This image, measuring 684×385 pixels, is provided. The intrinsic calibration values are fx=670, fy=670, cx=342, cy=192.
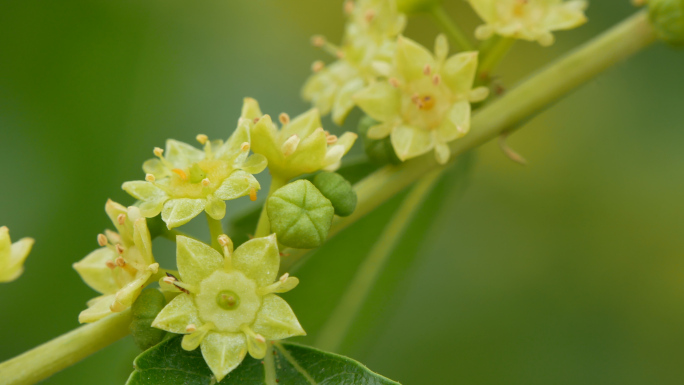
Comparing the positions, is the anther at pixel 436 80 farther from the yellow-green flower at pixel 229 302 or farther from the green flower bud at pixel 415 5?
the yellow-green flower at pixel 229 302

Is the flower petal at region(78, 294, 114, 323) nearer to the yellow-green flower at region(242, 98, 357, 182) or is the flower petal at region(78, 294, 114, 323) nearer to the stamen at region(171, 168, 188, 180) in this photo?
the stamen at region(171, 168, 188, 180)

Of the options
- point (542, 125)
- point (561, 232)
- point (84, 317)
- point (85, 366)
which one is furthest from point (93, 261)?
point (542, 125)

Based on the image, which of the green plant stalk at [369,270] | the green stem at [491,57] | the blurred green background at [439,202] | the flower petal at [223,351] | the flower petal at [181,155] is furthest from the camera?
the blurred green background at [439,202]

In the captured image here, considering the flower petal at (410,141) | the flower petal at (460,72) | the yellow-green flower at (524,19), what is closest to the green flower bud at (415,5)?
the yellow-green flower at (524,19)

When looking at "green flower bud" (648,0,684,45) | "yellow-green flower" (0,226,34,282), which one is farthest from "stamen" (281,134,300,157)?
"green flower bud" (648,0,684,45)

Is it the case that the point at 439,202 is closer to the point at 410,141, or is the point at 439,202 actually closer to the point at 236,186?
the point at 410,141

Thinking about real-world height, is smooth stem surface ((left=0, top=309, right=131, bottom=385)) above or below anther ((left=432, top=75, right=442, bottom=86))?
above

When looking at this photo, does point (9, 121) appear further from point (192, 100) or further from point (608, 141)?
point (608, 141)
